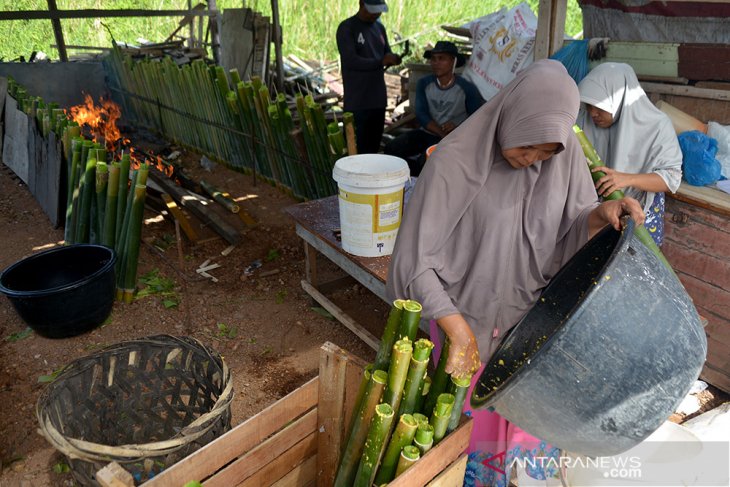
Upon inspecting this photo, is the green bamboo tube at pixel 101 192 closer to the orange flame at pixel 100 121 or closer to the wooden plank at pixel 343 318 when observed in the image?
the wooden plank at pixel 343 318

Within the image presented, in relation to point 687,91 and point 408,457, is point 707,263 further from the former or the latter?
point 408,457

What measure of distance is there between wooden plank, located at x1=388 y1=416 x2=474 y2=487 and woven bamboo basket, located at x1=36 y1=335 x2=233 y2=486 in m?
1.09

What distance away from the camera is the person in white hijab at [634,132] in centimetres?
308

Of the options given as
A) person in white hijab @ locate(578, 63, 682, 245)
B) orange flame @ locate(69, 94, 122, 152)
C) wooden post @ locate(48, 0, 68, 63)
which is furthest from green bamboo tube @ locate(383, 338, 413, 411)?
wooden post @ locate(48, 0, 68, 63)

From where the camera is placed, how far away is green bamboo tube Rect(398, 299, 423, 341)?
59.5 inches

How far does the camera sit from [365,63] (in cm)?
594

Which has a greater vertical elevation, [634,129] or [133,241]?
[634,129]

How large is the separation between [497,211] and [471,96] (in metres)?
4.02

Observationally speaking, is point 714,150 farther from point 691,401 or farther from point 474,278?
point 474,278

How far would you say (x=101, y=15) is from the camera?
886 centimetres

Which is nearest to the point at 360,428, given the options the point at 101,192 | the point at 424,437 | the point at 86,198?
the point at 424,437

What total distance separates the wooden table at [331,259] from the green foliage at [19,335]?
2.10 m

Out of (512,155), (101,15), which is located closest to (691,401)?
(512,155)

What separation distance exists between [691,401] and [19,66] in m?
10.0
